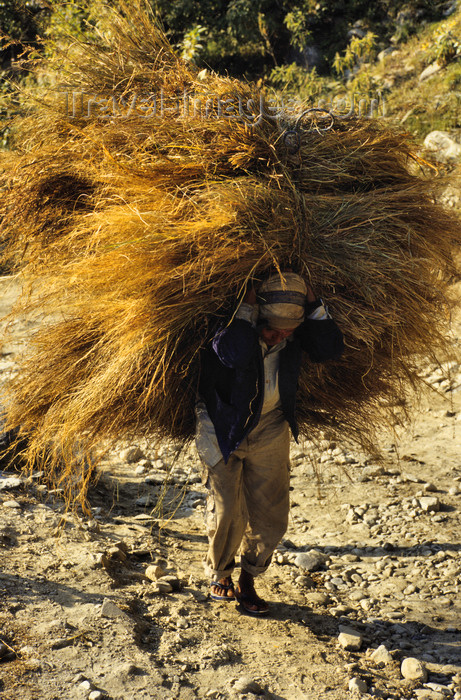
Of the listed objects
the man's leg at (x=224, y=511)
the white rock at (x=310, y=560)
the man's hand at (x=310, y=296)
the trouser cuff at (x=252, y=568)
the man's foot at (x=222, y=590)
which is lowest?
the white rock at (x=310, y=560)

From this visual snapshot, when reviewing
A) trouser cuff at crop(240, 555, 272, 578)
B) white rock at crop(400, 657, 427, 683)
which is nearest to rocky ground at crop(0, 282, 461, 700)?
white rock at crop(400, 657, 427, 683)

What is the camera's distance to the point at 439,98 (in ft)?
24.0

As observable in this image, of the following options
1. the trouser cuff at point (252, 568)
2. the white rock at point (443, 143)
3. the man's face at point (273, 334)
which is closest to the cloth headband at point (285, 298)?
the man's face at point (273, 334)

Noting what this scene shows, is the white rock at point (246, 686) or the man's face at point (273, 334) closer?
the white rock at point (246, 686)

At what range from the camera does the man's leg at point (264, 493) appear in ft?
7.65

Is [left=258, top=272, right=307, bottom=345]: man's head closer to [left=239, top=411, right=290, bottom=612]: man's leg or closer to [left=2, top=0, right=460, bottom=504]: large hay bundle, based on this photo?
[left=2, top=0, right=460, bottom=504]: large hay bundle

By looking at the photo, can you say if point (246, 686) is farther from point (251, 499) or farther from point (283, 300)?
point (283, 300)

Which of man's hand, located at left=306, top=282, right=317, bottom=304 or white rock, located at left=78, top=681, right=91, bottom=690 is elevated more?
man's hand, located at left=306, top=282, right=317, bottom=304

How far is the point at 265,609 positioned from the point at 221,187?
160cm

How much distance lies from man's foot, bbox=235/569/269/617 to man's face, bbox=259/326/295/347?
0.97 meters

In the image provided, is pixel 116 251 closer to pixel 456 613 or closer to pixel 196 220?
pixel 196 220

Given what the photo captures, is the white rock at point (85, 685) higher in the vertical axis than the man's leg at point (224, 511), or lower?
lower

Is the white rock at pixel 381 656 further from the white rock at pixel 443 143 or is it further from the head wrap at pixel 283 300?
the white rock at pixel 443 143

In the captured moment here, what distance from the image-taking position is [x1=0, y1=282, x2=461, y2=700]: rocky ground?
6.35ft
